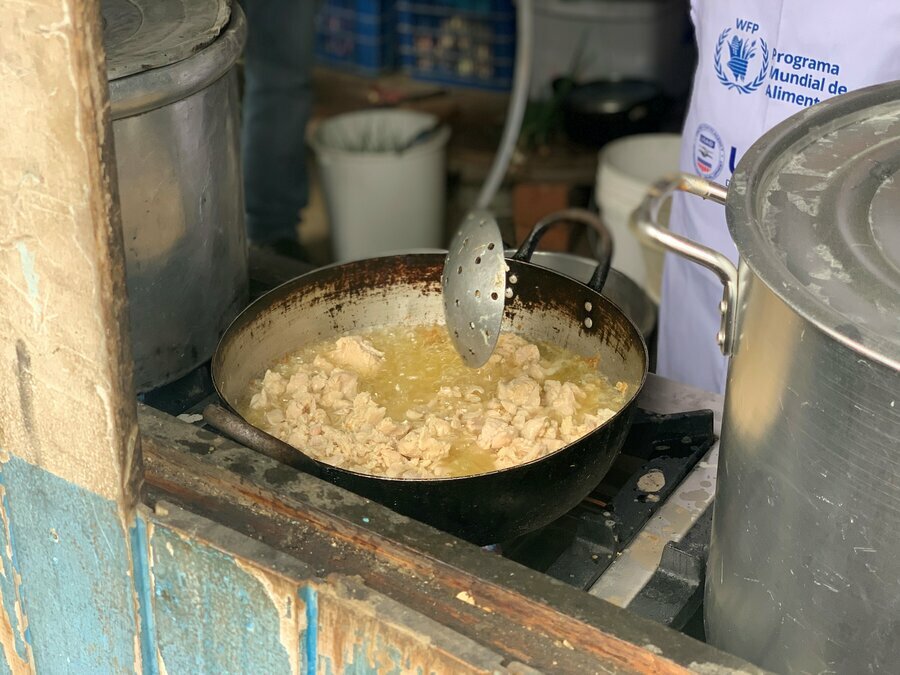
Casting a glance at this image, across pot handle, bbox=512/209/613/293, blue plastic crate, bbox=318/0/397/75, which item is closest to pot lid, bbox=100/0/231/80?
pot handle, bbox=512/209/613/293

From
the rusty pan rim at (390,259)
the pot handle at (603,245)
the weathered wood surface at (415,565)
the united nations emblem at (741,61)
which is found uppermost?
the united nations emblem at (741,61)

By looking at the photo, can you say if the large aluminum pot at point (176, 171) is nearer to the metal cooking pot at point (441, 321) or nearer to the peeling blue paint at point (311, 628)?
the metal cooking pot at point (441, 321)

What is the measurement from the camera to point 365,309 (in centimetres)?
167

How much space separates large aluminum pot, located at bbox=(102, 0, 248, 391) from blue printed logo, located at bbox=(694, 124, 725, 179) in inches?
38.1

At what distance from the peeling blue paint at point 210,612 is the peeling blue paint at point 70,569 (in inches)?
2.1

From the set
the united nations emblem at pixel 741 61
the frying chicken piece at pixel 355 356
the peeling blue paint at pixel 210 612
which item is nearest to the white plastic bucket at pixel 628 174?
the united nations emblem at pixel 741 61

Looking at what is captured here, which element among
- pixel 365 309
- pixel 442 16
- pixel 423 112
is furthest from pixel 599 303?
pixel 442 16

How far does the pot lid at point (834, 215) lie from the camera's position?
0.89 metres

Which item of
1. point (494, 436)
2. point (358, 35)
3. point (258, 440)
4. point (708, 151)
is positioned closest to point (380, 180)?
point (358, 35)

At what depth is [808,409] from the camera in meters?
0.90

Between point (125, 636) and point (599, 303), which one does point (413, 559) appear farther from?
point (599, 303)

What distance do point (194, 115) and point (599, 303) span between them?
0.59 metres

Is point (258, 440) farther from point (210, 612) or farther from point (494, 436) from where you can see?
point (494, 436)

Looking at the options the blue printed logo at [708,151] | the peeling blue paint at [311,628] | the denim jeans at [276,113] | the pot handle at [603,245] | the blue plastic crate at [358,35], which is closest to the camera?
the peeling blue paint at [311,628]
